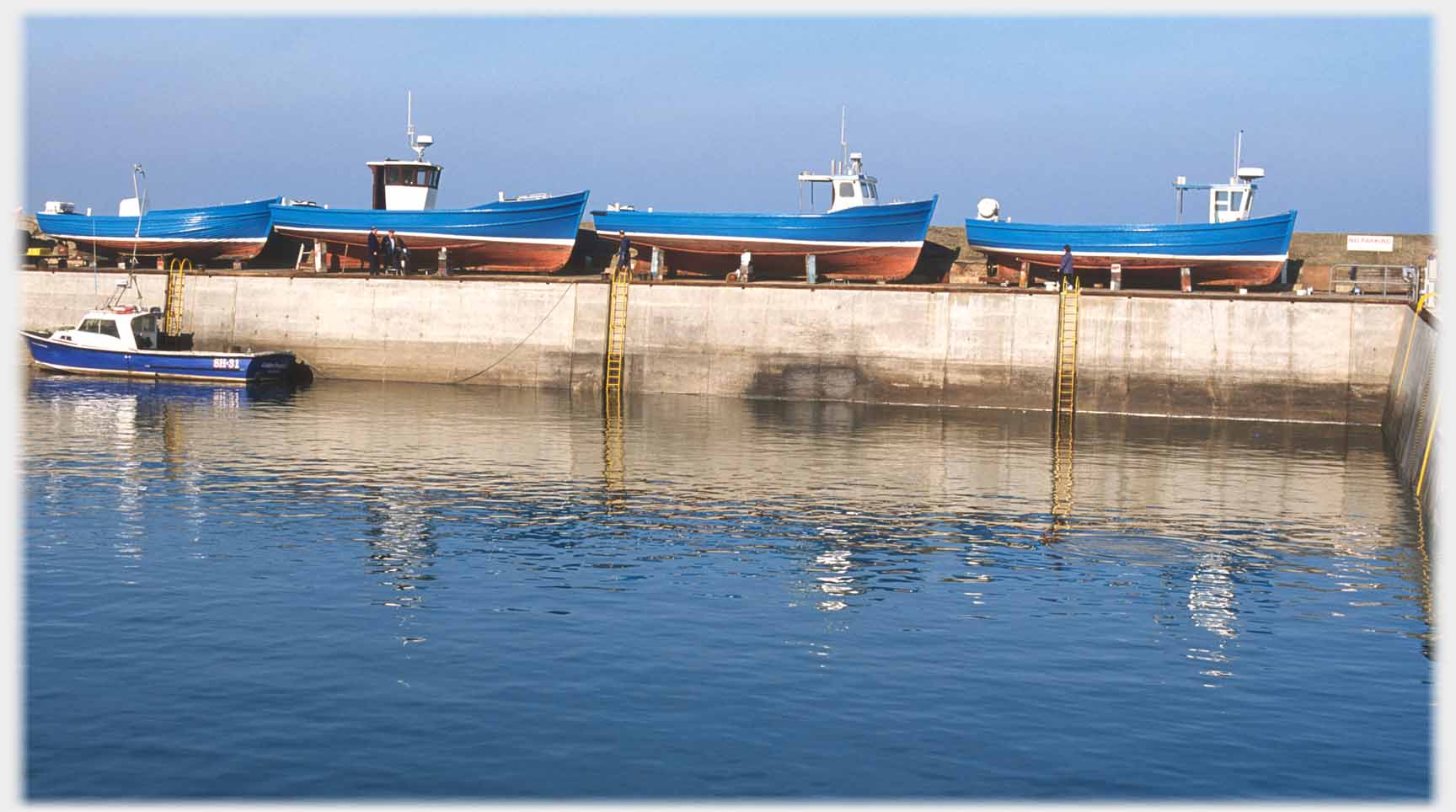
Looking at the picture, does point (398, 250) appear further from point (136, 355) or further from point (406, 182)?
point (136, 355)

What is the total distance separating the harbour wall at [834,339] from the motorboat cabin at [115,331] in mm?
2901

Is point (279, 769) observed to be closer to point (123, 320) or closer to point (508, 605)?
point (508, 605)

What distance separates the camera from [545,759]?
13.4 metres

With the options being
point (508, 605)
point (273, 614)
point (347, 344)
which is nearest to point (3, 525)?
point (273, 614)

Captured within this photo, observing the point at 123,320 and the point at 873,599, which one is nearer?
the point at 873,599

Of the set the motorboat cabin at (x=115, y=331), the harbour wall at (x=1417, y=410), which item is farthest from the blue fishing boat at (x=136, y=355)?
the harbour wall at (x=1417, y=410)

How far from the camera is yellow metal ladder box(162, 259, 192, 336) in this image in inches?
2126

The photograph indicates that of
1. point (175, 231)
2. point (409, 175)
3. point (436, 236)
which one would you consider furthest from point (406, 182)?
point (175, 231)

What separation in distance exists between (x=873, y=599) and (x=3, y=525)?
11511mm

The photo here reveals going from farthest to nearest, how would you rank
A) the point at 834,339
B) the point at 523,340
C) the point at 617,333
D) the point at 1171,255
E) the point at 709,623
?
the point at 523,340 < the point at 617,333 < the point at 1171,255 < the point at 834,339 < the point at 709,623

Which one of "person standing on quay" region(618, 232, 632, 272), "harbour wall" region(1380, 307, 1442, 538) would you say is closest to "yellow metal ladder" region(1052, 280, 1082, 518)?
"harbour wall" region(1380, 307, 1442, 538)

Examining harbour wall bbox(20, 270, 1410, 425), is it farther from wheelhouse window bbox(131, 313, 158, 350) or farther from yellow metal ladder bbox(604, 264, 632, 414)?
wheelhouse window bbox(131, 313, 158, 350)

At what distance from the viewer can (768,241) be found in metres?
51.7

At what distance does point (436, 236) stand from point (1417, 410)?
36.2 m
